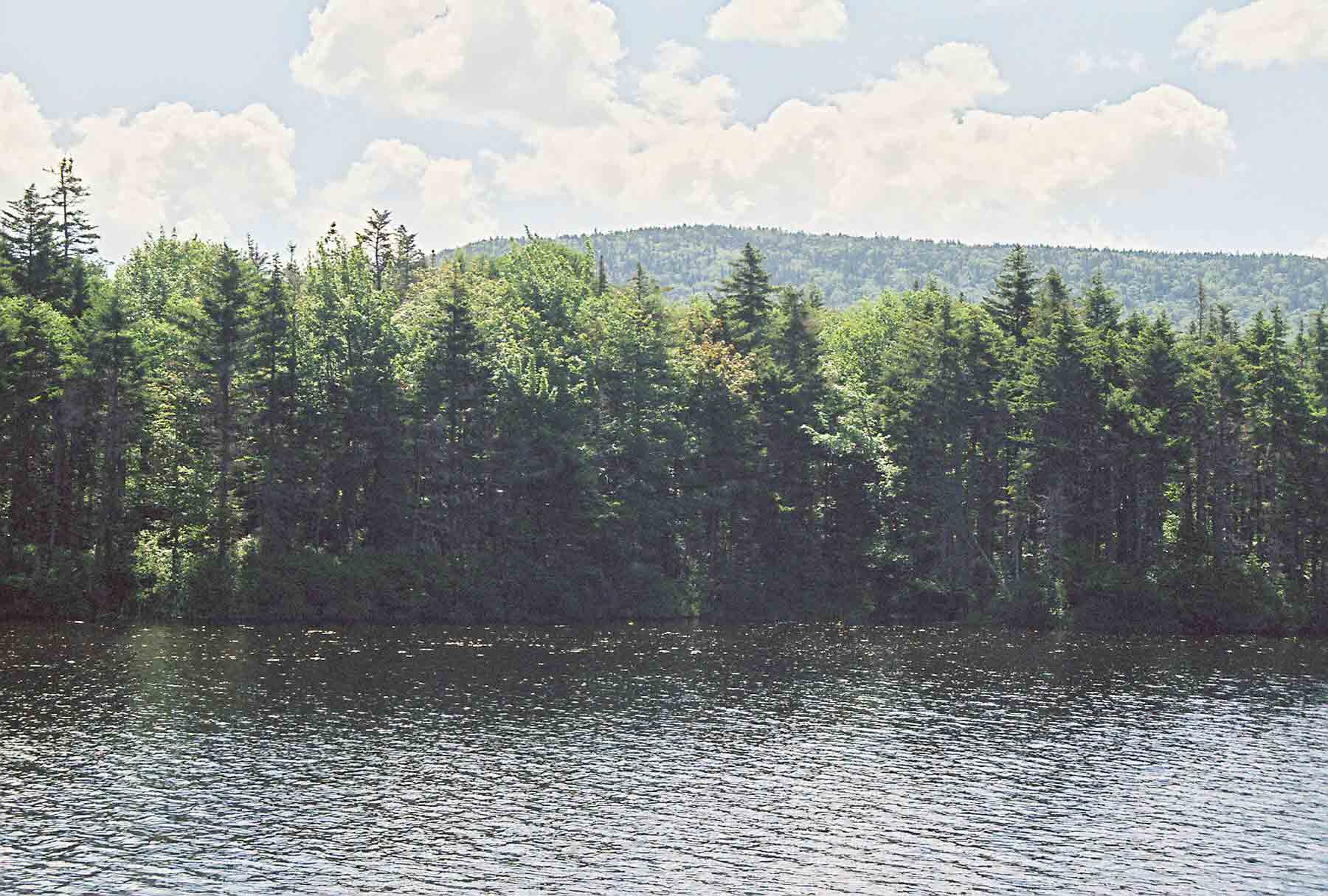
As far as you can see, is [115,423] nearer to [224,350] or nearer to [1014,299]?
[224,350]

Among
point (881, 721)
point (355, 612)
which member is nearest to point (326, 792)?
point (881, 721)

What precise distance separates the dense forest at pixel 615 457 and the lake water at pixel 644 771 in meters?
16.6

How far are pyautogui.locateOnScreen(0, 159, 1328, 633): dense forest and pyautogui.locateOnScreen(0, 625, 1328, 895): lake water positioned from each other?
16.6m

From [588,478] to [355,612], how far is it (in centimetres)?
2235

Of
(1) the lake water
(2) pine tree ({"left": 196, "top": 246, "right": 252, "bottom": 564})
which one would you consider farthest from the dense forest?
(1) the lake water

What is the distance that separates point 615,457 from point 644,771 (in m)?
61.8

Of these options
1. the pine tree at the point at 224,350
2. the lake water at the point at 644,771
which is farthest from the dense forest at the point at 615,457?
the lake water at the point at 644,771

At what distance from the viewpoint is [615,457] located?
11175 centimetres

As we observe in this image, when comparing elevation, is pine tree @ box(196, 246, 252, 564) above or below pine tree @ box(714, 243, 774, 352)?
below

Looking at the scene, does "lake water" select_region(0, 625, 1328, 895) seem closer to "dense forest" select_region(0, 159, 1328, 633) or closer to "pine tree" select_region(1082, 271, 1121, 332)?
"dense forest" select_region(0, 159, 1328, 633)

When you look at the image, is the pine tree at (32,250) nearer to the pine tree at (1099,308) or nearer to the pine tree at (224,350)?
the pine tree at (224,350)

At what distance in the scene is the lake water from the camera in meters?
38.6

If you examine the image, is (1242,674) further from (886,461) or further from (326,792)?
(326,792)

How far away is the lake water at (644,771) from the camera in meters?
38.6
